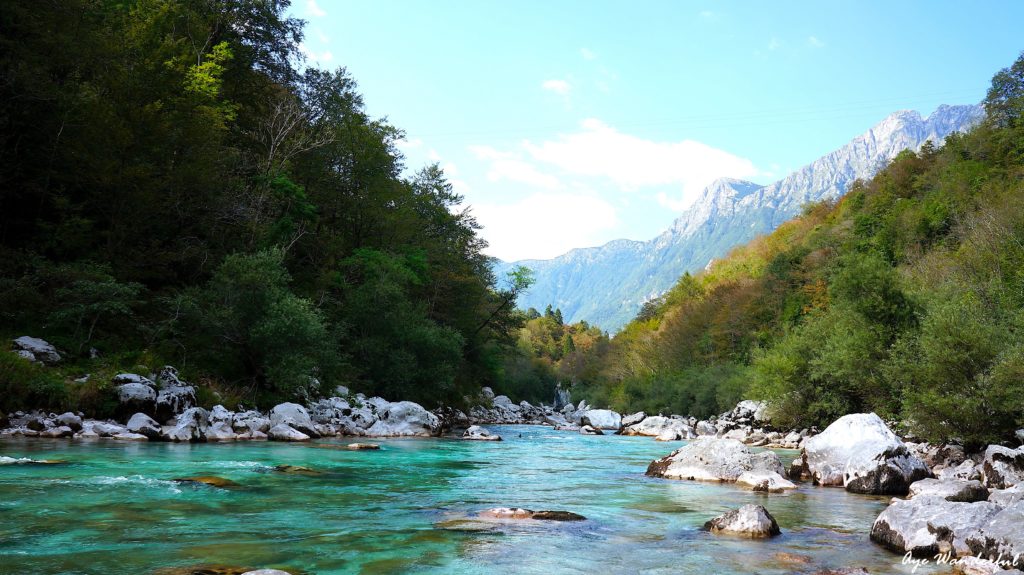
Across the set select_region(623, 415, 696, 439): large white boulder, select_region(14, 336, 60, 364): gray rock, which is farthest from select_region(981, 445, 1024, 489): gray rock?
select_region(14, 336, 60, 364): gray rock

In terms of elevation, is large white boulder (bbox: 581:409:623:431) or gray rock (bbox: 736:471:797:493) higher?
gray rock (bbox: 736:471:797:493)

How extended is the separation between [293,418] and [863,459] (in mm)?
18143

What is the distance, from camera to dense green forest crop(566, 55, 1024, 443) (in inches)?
Result: 711

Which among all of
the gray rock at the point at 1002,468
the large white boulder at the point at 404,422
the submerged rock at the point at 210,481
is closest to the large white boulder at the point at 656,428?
the large white boulder at the point at 404,422

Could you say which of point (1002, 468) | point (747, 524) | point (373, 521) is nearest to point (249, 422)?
point (373, 521)

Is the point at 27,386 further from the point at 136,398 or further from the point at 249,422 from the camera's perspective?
the point at 249,422

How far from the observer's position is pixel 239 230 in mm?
30359

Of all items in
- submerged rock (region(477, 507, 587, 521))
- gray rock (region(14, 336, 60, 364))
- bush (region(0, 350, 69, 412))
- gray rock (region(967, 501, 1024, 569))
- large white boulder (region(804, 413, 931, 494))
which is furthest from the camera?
gray rock (region(14, 336, 60, 364))

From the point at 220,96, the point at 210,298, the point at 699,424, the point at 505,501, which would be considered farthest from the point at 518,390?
the point at 505,501

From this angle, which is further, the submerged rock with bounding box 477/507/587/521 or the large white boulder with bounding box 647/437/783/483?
the large white boulder with bounding box 647/437/783/483

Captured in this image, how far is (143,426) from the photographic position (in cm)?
1812

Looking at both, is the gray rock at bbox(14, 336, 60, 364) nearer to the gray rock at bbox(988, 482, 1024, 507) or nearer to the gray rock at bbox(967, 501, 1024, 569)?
the gray rock at bbox(967, 501, 1024, 569)

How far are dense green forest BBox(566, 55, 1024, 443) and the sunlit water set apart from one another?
753cm

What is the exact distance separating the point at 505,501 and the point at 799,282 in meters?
57.2
